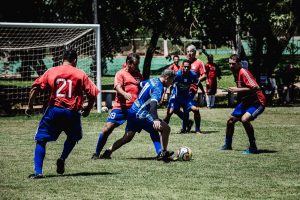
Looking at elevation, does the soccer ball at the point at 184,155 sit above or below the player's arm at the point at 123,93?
below

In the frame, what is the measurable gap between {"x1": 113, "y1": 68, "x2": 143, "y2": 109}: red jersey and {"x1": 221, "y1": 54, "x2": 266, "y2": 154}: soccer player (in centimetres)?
181

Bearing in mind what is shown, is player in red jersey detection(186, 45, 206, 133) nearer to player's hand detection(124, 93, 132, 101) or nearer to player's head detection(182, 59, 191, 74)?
player's head detection(182, 59, 191, 74)

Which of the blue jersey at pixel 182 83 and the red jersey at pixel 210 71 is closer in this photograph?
→ the blue jersey at pixel 182 83

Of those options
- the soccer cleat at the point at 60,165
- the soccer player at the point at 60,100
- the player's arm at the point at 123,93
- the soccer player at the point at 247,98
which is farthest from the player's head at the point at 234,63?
the soccer cleat at the point at 60,165

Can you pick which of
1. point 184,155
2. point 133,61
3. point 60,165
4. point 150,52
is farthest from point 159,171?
point 150,52

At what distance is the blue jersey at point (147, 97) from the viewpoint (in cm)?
1139

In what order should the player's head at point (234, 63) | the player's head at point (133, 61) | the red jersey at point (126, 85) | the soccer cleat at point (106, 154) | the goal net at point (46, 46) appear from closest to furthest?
the player's head at point (133, 61) < the soccer cleat at point (106, 154) < the red jersey at point (126, 85) < the player's head at point (234, 63) < the goal net at point (46, 46)

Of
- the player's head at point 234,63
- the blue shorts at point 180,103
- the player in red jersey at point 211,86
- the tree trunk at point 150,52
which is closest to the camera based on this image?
the player's head at point 234,63

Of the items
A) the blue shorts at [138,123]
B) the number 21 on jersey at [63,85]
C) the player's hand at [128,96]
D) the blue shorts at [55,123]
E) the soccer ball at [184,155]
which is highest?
the number 21 on jersey at [63,85]

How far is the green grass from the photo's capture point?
8.91 m

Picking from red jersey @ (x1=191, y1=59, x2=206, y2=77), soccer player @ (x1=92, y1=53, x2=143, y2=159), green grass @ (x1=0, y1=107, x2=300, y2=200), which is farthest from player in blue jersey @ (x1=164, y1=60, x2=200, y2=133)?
soccer player @ (x1=92, y1=53, x2=143, y2=159)

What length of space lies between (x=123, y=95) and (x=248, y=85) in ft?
8.13

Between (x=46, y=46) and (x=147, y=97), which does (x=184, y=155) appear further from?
(x=46, y=46)

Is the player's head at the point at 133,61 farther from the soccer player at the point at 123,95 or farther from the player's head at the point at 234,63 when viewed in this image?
the player's head at the point at 234,63
